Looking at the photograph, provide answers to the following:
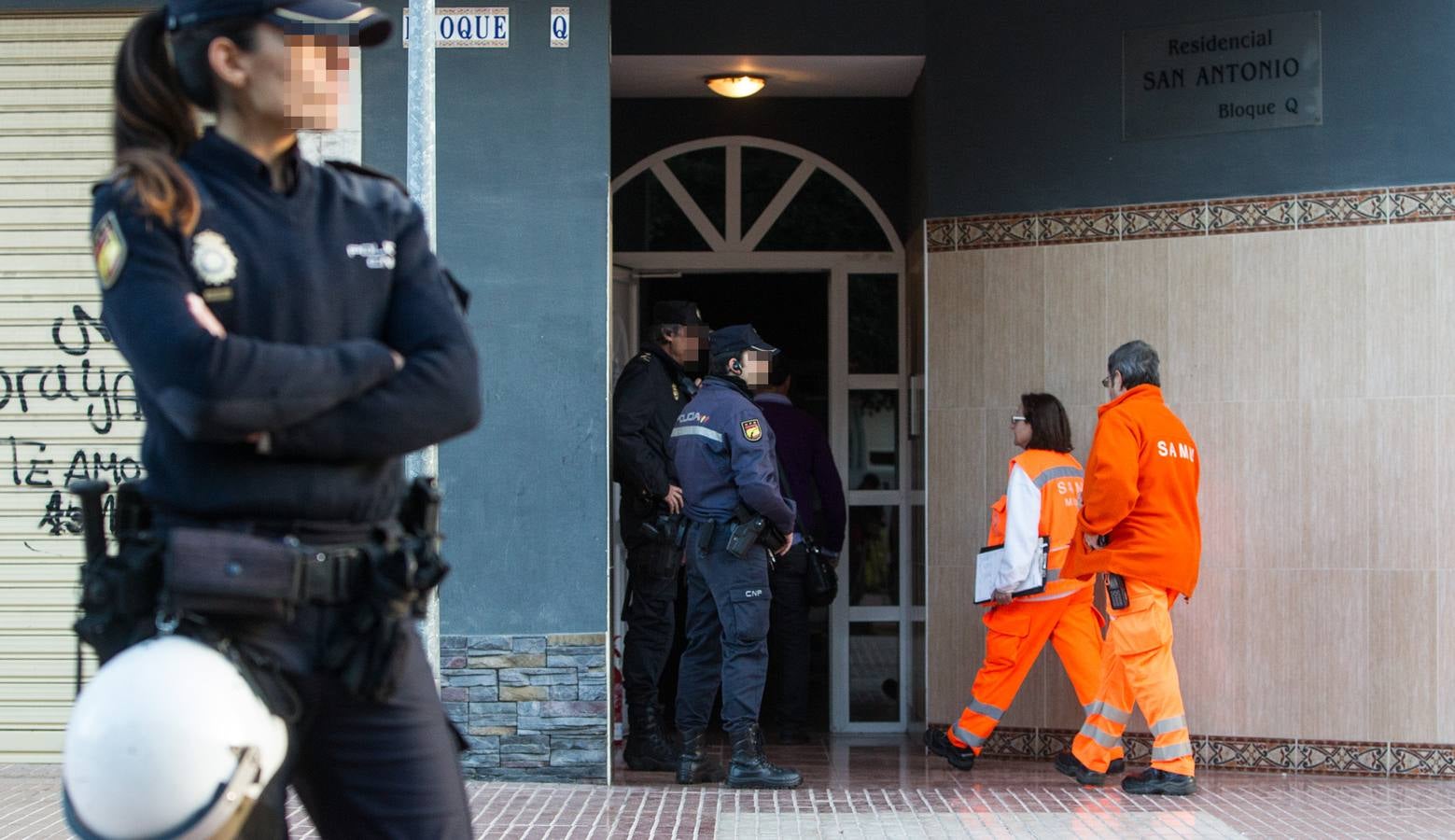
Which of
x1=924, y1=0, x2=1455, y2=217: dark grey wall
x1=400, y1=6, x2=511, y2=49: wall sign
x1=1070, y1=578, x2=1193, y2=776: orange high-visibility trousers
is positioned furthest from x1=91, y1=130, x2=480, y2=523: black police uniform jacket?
x1=924, y1=0, x2=1455, y2=217: dark grey wall

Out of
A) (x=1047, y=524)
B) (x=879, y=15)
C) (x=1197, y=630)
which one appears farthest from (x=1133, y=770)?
(x=879, y=15)

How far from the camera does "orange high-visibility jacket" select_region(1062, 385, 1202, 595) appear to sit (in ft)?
23.6

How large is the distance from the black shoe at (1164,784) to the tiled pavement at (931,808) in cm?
7

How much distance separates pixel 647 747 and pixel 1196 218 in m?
3.74

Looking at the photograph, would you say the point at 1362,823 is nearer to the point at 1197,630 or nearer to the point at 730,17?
the point at 1197,630

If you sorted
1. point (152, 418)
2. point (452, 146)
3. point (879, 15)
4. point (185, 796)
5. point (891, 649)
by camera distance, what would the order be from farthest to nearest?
point (891, 649)
point (879, 15)
point (452, 146)
point (152, 418)
point (185, 796)

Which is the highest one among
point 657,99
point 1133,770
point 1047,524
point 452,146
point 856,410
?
point 657,99

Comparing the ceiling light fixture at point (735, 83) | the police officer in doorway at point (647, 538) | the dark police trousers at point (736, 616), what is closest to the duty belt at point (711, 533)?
the dark police trousers at point (736, 616)

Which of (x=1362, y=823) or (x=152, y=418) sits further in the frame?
(x=1362, y=823)

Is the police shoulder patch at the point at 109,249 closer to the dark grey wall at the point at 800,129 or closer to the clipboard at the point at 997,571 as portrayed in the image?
the clipboard at the point at 997,571

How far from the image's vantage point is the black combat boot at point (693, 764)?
7.37 m

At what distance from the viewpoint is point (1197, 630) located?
26.0ft

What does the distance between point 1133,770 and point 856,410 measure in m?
2.81

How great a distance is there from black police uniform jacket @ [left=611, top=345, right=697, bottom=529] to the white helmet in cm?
536
